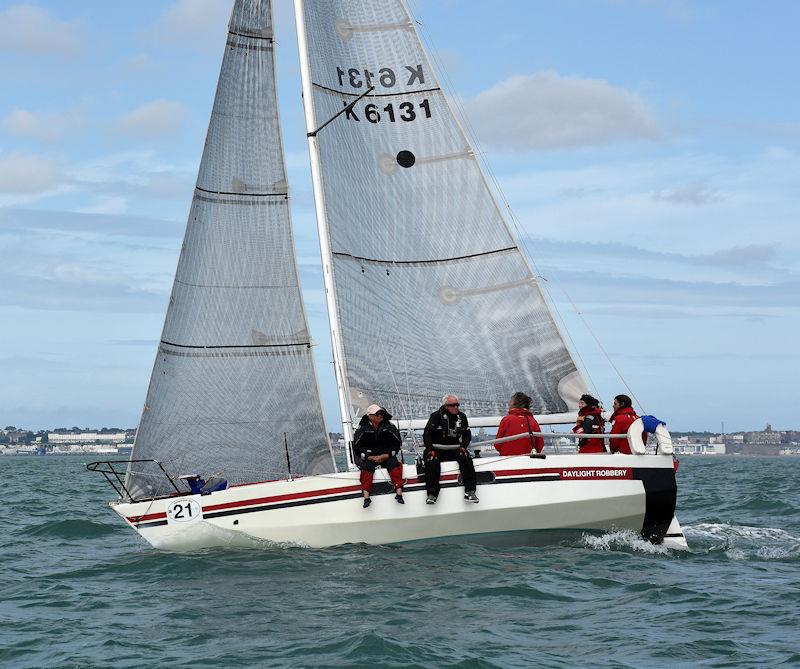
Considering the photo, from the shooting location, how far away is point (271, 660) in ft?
27.0

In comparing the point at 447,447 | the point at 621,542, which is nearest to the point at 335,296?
the point at 447,447

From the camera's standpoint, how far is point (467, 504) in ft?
42.9

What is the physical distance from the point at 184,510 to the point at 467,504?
12.0 feet

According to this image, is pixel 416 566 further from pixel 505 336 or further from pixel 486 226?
pixel 486 226

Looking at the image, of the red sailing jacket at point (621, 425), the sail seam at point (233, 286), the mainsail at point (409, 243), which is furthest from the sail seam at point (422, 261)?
the red sailing jacket at point (621, 425)

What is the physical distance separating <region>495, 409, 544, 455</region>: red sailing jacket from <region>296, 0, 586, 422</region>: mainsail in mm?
1033

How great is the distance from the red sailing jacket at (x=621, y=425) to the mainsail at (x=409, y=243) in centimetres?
79

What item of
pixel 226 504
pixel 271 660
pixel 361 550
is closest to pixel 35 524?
pixel 226 504

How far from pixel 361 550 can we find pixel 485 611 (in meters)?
3.35

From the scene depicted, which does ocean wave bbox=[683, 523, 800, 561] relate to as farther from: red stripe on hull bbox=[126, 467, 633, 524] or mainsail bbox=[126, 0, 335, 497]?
mainsail bbox=[126, 0, 335, 497]

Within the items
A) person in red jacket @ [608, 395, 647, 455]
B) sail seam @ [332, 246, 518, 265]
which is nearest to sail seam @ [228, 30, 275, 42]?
sail seam @ [332, 246, 518, 265]

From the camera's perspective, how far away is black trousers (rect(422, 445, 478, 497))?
13.0m

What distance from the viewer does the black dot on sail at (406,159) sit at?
605 inches

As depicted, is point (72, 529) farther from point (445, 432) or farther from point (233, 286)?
point (445, 432)
